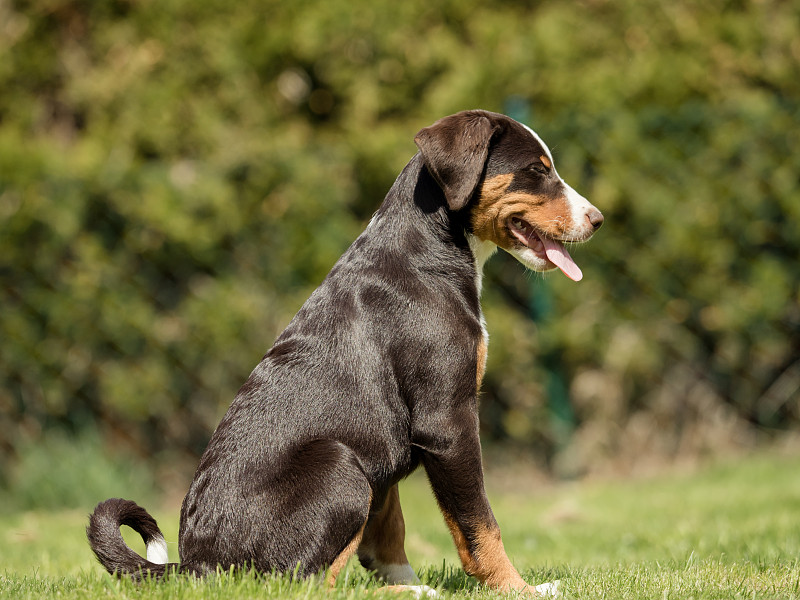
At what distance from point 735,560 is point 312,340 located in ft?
6.69

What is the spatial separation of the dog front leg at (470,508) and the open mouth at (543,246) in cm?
87

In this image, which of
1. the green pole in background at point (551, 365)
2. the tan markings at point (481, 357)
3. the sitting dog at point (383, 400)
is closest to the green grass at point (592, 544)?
the sitting dog at point (383, 400)

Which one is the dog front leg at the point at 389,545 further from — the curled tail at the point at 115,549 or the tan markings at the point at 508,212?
the tan markings at the point at 508,212

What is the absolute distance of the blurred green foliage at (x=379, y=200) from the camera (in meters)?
6.75

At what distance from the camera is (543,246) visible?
12.5 ft

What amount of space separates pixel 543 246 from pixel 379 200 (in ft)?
11.2

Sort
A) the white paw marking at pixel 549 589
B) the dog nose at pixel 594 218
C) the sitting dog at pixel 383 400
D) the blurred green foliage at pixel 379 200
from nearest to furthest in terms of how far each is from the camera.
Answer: the sitting dog at pixel 383 400
the white paw marking at pixel 549 589
the dog nose at pixel 594 218
the blurred green foliage at pixel 379 200

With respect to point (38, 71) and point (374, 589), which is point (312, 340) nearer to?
point (374, 589)

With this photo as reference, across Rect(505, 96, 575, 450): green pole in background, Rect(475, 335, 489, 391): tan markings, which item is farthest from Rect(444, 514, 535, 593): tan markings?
Rect(505, 96, 575, 450): green pole in background

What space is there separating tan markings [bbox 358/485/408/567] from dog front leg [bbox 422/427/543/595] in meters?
0.42

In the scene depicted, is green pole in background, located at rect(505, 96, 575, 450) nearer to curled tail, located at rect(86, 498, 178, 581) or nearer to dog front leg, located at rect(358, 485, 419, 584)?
dog front leg, located at rect(358, 485, 419, 584)

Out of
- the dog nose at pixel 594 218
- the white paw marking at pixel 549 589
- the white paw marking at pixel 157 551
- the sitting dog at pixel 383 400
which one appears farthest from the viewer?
the dog nose at pixel 594 218

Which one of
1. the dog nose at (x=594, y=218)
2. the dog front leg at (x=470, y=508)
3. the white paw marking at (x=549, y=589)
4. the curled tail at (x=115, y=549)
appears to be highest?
the dog nose at (x=594, y=218)

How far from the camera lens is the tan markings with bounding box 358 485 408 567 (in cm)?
366
